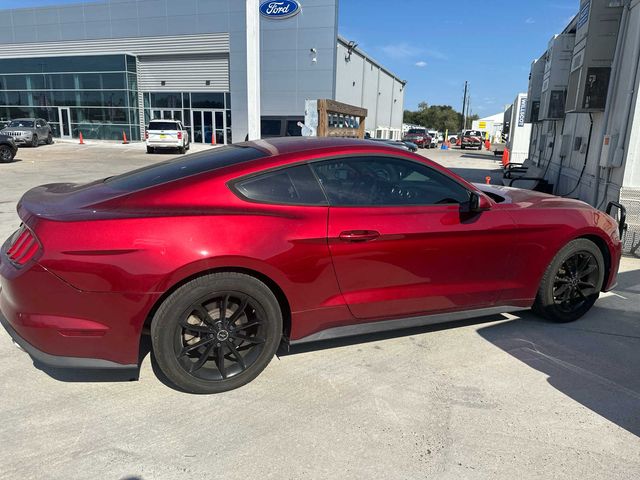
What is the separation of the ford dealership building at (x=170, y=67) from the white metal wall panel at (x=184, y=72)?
0.23 ft

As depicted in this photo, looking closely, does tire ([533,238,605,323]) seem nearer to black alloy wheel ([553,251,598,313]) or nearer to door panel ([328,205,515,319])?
black alloy wheel ([553,251,598,313])

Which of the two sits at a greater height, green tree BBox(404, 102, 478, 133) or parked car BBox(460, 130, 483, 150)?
green tree BBox(404, 102, 478, 133)

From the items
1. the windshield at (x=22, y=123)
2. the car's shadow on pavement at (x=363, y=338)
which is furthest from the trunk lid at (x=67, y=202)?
the windshield at (x=22, y=123)

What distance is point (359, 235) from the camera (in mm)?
3039

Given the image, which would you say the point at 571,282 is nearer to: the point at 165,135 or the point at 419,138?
the point at 165,135

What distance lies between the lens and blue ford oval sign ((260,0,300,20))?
30625mm

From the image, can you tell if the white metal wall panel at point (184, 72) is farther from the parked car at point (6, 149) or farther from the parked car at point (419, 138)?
the parked car at point (6, 149)

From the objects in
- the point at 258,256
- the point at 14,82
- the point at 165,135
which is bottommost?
the point at 258,256

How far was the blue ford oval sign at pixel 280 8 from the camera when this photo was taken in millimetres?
30625

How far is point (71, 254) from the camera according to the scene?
2.47m

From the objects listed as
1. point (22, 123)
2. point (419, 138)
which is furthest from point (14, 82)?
point (419, 138)

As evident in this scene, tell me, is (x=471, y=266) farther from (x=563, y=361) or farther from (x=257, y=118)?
(x=257, y=118)

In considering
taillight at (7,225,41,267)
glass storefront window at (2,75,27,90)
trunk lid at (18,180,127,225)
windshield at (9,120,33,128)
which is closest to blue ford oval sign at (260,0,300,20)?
windshield at (9,120,33,128)

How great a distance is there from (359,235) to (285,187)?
57 cm
